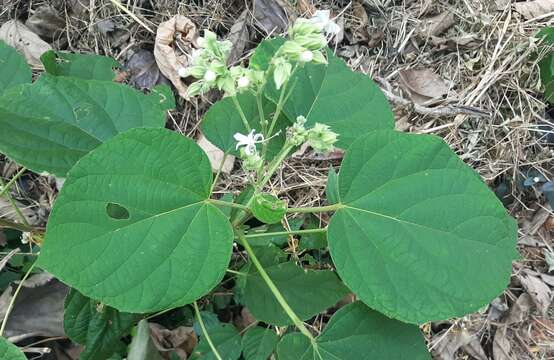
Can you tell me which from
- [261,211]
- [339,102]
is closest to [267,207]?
[261,211]

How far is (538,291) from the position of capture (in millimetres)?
2252

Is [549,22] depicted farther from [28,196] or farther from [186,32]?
[28,196]

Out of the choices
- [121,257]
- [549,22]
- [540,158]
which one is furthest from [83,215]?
[549,22]

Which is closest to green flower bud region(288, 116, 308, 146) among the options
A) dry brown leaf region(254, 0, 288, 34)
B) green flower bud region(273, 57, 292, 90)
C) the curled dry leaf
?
green flower bud region(273, 57, 292, 90)

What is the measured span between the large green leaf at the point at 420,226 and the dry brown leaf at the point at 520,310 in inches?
39.4

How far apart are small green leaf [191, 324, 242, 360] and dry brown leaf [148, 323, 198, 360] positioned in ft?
0.50

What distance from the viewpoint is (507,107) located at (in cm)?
245

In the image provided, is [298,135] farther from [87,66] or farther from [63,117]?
[87,66]

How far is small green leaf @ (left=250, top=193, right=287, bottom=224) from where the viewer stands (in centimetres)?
122

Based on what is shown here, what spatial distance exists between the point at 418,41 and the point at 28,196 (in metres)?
Result: 1.81

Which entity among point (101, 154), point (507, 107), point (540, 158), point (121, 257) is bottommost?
point (540, 158)

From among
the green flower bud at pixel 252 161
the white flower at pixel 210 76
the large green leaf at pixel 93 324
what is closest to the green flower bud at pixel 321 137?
the green flower bud at pixel 252 161

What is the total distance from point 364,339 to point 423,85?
4.54 ft

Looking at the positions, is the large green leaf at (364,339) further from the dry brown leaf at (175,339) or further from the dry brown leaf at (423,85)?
the dry brown leaf at (423,85)
